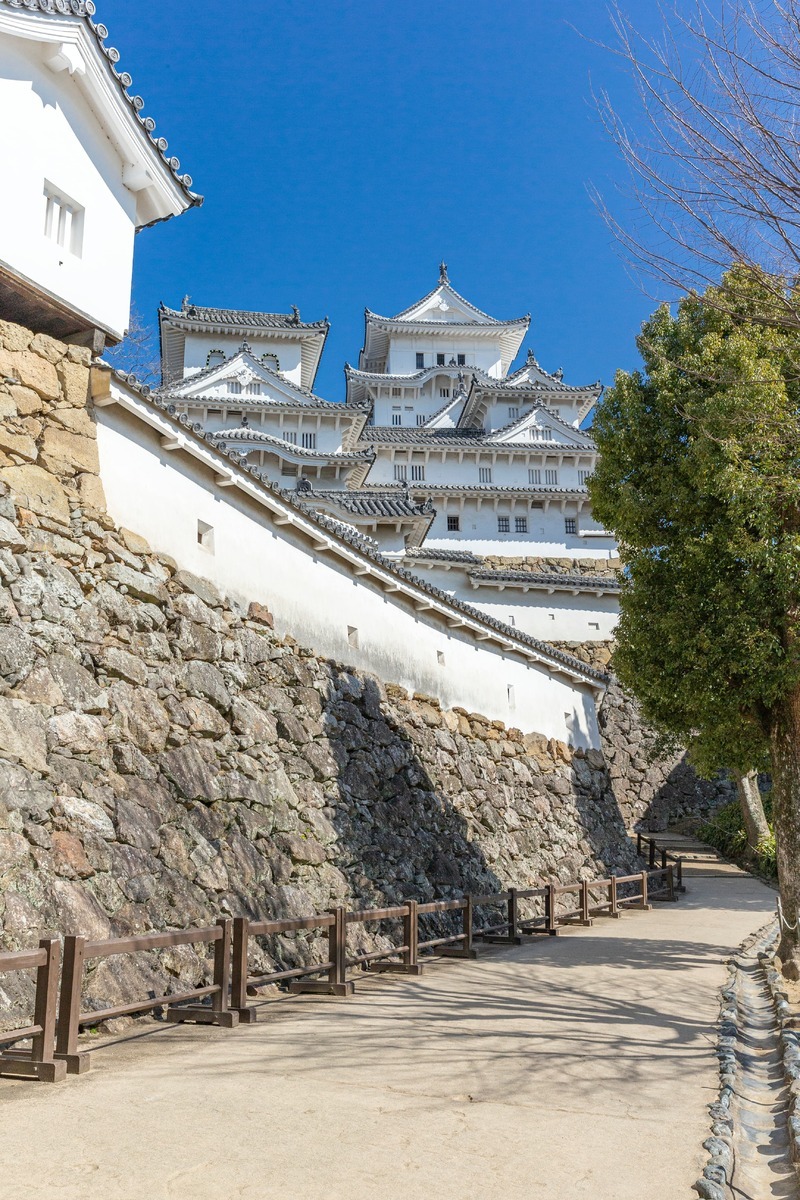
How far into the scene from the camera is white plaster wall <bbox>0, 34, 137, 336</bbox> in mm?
8414

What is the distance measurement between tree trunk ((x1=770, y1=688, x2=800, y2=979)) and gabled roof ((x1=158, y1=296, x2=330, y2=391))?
98.2 feet

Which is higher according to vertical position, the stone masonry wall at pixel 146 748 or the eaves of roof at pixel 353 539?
the eaves of roof at pixel 353 539

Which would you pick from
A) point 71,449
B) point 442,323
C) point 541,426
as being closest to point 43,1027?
point 71,449

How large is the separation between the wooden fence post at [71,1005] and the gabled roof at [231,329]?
112 ft

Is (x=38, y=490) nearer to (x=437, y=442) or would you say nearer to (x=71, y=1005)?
(x=71, y=1005)

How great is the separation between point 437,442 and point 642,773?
615 inches

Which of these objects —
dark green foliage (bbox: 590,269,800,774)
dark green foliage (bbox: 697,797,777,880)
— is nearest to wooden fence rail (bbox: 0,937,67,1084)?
dark green foliage (bbox: 590,269,800,774)

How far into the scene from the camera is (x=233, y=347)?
38.7m

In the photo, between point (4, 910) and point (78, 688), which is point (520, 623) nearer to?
point (78, 688)

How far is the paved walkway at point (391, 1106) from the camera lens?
4.05 m

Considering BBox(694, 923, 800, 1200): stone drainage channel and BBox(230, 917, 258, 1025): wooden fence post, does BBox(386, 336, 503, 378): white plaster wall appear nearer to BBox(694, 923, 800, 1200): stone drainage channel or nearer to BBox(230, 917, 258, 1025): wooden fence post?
BBox(694, 923, 800, 1200): stone drainage channel

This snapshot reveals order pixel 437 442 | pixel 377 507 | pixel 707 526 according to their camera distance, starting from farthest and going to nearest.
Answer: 1. pixel 437 442
2. pixel 377 507
3. pixel 707 526

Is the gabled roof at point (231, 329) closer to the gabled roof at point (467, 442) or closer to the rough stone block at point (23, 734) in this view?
the gabled roof at point (467, 442)

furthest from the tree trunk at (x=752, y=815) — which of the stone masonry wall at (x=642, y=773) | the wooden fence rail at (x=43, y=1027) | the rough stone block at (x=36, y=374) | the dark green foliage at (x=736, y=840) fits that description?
the wooden fence rail at (x=43, y=1027)
